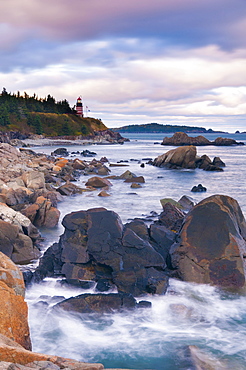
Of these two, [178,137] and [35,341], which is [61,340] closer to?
[35,341]

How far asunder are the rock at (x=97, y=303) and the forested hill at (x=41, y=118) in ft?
388

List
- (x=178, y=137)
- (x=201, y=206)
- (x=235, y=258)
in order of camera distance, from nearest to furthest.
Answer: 1. (x=235, y=258)
2. (x=201, y=206)
3. (x=178, y=137)

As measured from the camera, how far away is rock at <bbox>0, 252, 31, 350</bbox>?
5.73m

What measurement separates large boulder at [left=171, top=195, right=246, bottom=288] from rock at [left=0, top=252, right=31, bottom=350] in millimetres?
5379

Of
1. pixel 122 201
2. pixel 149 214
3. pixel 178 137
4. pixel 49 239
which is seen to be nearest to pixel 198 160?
pixel 122 201

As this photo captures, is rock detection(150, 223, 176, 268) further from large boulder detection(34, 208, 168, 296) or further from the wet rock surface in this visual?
the wet rock surface

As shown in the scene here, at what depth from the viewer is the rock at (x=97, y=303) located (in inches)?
332

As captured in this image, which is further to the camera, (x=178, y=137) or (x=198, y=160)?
(x=178, y=137)

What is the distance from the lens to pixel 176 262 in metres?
10.4

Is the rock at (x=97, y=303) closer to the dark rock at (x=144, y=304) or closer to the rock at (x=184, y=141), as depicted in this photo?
the dark rock at (x=144, y=304)

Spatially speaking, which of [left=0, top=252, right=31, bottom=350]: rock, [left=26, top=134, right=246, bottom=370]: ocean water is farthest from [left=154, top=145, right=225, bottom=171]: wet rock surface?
[left=0, top=252, right=31, bottom=350]: rock

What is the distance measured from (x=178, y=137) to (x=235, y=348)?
361ft

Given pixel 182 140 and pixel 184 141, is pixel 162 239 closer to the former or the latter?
pixel 184 141

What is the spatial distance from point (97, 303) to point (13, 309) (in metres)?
3.01
